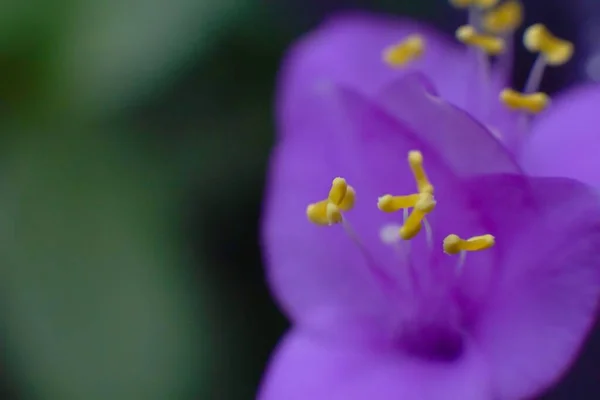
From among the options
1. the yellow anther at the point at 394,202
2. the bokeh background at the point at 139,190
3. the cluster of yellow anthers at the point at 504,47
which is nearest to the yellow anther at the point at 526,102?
the cluster of yellow anthers at the point at 504,47

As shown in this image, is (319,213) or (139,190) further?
(139,190)

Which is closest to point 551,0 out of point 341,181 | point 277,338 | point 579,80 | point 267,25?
point 579,80

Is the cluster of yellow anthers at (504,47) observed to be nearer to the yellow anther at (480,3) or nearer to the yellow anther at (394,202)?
the yellow anther at (480,3)

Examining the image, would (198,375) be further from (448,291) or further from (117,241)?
(448,291)

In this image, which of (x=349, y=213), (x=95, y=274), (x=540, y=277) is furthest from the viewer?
(x=95, y=274)

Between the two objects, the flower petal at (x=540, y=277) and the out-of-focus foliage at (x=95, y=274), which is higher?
the flower petal at (x=540, y=277)

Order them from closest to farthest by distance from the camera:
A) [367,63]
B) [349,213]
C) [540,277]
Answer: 1. [540,277]
2. [349,213]
3. [367,63]

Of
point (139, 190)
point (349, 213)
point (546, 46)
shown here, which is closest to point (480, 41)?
point (546, 46)

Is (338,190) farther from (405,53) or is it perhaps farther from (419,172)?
(405,53)
